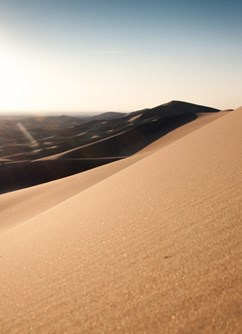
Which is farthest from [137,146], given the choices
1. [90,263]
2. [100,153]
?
[90,263]

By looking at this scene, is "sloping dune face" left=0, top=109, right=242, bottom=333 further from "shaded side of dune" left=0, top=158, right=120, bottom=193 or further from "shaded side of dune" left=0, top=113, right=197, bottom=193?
"shaded side of dune" left=0, top=113, right=197, bottom=193

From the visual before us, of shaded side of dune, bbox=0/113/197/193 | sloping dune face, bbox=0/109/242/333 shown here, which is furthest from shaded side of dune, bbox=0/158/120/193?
sloping dune face, bbox=0/109/242/333

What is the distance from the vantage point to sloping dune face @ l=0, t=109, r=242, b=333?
1572mm

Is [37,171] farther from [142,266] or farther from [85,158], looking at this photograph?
[142,266]

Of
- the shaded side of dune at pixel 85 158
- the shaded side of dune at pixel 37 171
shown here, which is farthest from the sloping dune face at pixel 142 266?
the shaded side of dune at pixel 85 158

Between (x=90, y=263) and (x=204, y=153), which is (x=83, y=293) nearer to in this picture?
(x=90, y=263)

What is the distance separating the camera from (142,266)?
2111 mm

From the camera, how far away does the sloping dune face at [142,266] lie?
1.57 metres

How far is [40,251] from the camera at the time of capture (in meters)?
3.29

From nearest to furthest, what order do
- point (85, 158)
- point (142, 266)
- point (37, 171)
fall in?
point (142, 266), point (37, 171), point (85, 158)

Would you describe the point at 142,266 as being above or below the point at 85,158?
above

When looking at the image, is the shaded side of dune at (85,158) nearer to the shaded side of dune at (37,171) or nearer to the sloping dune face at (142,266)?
the shaded side of dune at (37,171)

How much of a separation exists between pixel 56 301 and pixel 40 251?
4.14 ft

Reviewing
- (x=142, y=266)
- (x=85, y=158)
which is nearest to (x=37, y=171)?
(x=85, y=158)
